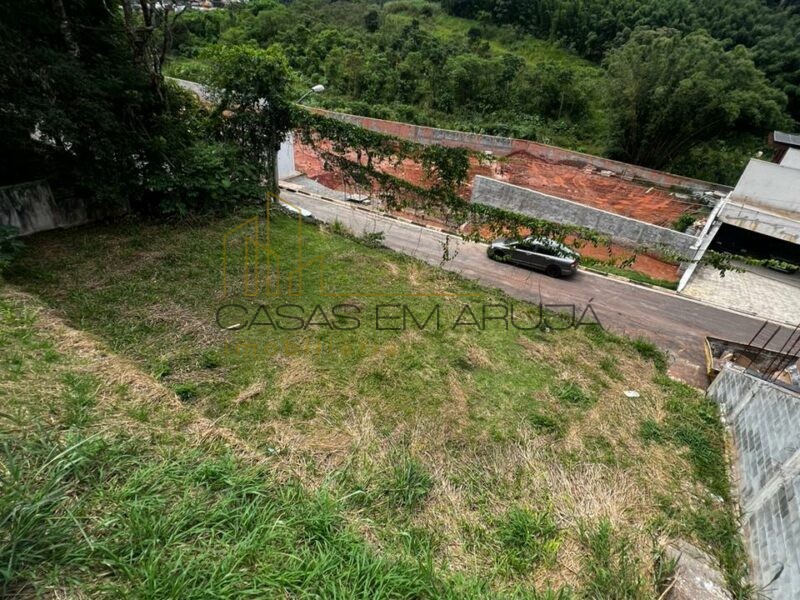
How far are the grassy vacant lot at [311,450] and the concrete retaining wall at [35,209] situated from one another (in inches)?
16.5

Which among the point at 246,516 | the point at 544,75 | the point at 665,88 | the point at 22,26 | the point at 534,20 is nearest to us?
the point at 246,516

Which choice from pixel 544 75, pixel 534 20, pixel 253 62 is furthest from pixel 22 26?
pixel 534 20

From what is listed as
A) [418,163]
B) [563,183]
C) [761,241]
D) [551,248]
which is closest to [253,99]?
[418,163]

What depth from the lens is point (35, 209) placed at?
8.03 m

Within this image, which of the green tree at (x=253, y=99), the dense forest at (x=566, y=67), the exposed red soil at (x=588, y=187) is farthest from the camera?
the dense forest at (x=566, y=67)

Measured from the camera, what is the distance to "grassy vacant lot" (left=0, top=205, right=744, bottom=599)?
8.62ft

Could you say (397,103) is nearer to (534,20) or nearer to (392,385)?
(534,20)

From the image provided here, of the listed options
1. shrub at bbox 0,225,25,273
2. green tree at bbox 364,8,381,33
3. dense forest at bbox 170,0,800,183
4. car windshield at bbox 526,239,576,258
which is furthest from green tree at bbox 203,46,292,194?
green tree at bbox 364,8,381,33

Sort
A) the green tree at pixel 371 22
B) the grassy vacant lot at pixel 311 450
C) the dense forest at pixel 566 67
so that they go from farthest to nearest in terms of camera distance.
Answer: the green tree at pixel 371 22 → the dense forest at pixel 566 67 → the grassy vacant lot at pixel 311 450

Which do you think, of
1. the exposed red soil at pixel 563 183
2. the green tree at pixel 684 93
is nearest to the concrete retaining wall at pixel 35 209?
the exposed red soil at pixel 563 183

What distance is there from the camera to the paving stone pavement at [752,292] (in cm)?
1316

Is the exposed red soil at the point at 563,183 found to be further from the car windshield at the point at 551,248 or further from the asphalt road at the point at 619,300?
the car windshield at the point at 551,248

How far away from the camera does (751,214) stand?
15.1 metres

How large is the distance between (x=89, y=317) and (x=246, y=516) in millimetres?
4901
